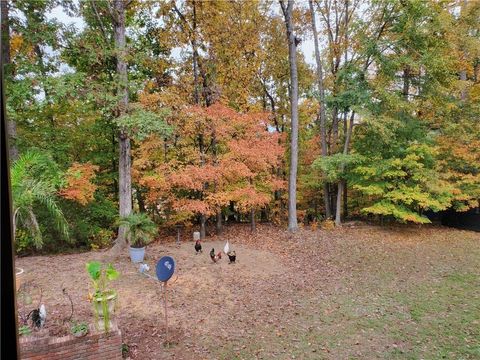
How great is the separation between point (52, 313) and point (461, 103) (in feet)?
36.4

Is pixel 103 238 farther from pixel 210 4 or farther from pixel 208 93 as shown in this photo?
pixel 210 4

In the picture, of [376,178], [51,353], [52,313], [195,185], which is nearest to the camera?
[51,353]

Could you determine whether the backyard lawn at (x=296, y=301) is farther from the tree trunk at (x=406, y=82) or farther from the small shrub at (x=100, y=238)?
the tree trunk at (x=406, y=82)

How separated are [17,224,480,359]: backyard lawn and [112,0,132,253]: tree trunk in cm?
95

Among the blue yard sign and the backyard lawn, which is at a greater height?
the blue yard sign


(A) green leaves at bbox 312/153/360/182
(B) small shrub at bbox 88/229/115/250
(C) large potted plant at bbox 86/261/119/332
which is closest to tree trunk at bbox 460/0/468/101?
(A) green leaves at bbox 312/153/360/182

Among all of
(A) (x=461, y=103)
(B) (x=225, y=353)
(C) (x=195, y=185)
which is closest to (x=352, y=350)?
(B) (x=225, y=353)

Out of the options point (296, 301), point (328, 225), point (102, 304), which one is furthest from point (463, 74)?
point (102, 304)

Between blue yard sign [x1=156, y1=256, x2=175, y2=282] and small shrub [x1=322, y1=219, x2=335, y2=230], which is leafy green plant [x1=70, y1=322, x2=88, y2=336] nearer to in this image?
blue yard sign [x1=156, y1=256, x2=175, y2=282]

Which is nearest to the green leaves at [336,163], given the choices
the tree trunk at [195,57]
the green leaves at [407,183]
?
the green leaves at [407,183]

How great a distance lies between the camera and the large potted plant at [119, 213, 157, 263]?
20.7ft

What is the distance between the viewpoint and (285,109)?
37.7 feet

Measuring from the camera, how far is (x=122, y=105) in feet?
22.1

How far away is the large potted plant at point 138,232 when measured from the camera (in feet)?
20.7
